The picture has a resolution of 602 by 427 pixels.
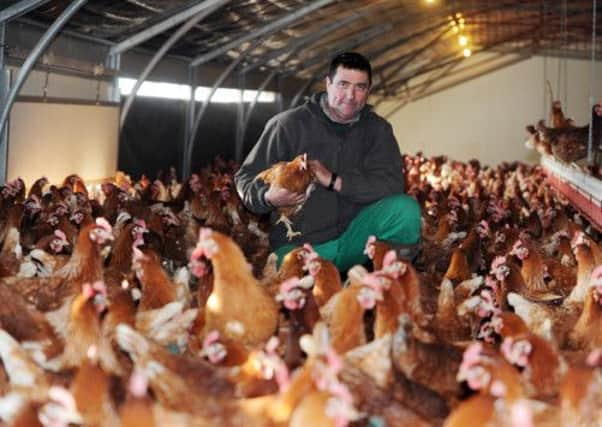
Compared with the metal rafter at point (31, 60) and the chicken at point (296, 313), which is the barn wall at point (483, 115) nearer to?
the metal rafter at point (31, 60)

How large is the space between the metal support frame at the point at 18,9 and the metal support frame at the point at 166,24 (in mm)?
2049

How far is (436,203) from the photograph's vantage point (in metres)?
8.76

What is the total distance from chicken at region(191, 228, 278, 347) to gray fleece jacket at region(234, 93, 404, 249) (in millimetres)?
1370

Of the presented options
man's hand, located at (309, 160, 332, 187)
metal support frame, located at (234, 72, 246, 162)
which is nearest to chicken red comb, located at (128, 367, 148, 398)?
man's hand, located at (309, 160, 332, 187)

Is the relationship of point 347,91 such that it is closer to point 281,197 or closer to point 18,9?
point 281,197

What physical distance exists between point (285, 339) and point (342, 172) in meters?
1.69

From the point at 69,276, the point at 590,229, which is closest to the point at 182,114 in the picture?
the point at 590,229

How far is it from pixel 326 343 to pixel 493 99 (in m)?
19.3

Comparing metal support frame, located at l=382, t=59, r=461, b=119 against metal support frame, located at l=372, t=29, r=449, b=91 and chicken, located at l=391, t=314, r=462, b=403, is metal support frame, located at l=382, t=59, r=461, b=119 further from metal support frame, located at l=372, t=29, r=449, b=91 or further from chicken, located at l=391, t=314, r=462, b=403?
chicken, located at l=391, t=314, r=462, b=403

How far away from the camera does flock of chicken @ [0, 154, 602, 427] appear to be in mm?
2670

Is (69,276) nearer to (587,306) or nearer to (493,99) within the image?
(587,306)

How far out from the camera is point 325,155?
5.12 metres

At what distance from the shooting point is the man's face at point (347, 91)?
15.7ft

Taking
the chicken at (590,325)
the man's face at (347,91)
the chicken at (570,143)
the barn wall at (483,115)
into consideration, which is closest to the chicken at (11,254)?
the man's face at (347,91)
